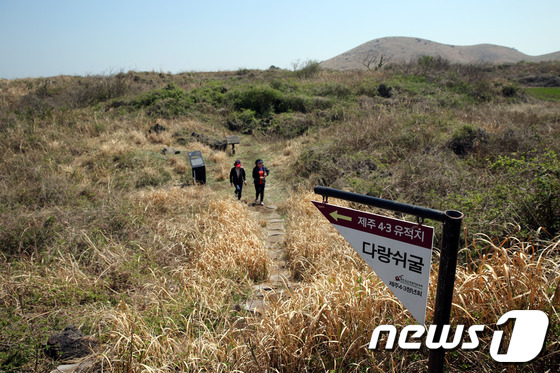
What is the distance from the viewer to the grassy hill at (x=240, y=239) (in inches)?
104

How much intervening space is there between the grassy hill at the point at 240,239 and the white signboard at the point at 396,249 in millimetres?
990

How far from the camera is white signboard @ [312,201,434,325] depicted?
1571 millimetres

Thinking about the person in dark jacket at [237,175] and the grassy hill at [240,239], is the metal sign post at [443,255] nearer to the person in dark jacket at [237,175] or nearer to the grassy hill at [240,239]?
the grassy hill at [240,239]

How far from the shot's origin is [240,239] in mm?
5332

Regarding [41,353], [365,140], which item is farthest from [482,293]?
[365,140]

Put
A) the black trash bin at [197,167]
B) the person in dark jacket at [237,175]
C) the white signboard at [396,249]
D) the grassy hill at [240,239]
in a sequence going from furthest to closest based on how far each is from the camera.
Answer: the black trash bin at [197,167] < the person in dark jacket at [237,175] < the grassy hill at [240,239] < the white signboard at [396,249]

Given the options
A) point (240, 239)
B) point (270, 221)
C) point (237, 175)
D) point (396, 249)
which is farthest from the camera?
point (237, 175)

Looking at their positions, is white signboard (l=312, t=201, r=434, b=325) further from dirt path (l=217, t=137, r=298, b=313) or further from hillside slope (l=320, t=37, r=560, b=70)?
hillside slope (l=320, t=37, r=560, b=70)

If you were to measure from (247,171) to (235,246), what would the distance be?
6.38m

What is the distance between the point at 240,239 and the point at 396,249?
393 centimetres

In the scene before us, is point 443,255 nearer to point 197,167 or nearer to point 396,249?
point 396,249

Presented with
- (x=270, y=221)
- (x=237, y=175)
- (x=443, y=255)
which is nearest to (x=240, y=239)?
(x=270, y=221)

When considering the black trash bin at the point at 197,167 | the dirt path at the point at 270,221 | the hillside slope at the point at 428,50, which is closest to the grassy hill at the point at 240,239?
the dirt path at the point at 270,221

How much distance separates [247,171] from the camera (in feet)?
36.9
